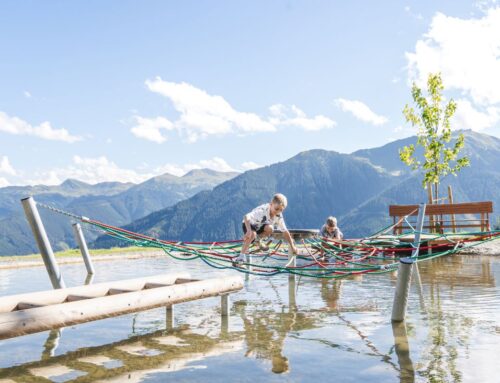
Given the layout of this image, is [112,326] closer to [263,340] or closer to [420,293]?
[263,340]

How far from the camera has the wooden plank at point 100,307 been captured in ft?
17.9

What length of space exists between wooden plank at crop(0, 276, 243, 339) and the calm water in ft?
1.72

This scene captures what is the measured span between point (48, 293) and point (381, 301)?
248 inches

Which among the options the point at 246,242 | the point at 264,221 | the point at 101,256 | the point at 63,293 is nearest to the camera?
the point at 63,293

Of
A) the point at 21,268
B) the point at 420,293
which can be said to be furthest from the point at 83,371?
the point at 21,268

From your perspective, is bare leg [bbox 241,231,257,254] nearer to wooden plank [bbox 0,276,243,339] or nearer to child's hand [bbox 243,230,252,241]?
child's hand [bbox 243,230,252,241]

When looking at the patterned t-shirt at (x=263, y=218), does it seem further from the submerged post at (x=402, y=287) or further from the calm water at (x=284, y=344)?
the submerged post at (x=402, y=287)

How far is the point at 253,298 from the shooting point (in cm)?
1122

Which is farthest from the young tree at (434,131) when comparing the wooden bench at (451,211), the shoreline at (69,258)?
the shoreline at (69,258)

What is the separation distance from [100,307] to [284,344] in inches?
95.5

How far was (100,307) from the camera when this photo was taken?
252 inches

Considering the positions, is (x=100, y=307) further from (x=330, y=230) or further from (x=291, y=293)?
(x=330, y=230)

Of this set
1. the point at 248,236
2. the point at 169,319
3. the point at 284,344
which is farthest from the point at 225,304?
the point at 284,344

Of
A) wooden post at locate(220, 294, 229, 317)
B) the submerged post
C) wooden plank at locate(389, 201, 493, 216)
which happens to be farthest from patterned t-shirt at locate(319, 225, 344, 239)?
wooden plank at locate(389, 201, 493, 216)
